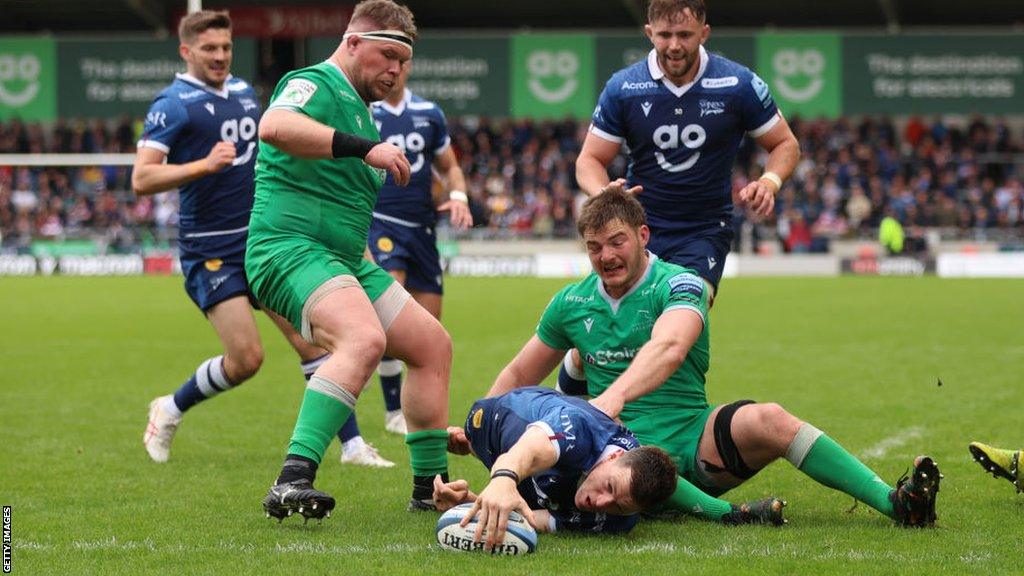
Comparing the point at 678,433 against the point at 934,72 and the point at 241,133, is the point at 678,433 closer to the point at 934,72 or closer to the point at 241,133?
the point at 241,133

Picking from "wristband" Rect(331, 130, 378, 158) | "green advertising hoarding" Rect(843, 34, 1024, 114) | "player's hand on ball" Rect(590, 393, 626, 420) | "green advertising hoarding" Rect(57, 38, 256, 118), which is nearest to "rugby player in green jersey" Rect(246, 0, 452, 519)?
"wristband" Rect(331, 130, 378, 158)

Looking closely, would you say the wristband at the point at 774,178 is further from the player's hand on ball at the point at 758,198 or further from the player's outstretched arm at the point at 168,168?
the player's outstretched arm at the point at 168,168

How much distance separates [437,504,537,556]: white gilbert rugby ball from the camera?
502cm

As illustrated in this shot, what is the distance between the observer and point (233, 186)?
8.29 meters

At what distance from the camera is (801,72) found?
30.5 metres

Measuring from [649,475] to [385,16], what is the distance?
219 cm

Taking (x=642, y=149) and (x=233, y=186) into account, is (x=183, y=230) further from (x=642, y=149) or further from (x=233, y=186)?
(x=642, y=149)

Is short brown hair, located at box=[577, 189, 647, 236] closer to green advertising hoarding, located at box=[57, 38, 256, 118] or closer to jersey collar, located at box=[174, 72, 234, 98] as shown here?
jersey collar, located at box=[174, 72, 234, 98]

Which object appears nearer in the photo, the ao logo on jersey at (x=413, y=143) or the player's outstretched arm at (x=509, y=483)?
the player's outstretched arm at (x=509, y=483)

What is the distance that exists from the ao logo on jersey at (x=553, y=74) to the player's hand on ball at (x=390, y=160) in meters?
25.8

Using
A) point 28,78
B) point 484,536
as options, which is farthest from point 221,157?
point 28,78

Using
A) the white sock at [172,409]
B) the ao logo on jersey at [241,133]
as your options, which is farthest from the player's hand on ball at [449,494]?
the ao logo on jersey at [241,133]

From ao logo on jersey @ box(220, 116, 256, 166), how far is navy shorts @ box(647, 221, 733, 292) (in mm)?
2491

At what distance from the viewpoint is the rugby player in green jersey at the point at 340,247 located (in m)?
5.56
